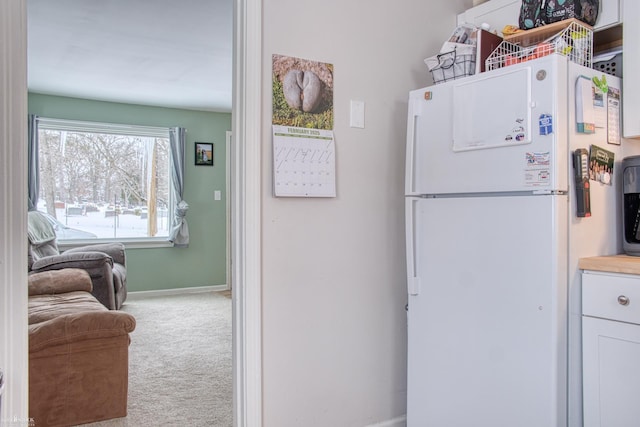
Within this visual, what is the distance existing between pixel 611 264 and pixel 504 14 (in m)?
1.20

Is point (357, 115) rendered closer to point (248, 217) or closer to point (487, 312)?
point (248, 217)

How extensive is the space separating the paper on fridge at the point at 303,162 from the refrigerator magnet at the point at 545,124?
793 millimetres

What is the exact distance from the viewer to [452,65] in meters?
1.97

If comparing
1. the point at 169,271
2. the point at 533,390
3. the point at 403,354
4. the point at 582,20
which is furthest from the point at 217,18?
the point at 169,271

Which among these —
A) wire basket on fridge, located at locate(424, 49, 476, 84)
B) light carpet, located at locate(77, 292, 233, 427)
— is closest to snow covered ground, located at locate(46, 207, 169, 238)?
light carpet, located at locate(77, 292, 233, 427)

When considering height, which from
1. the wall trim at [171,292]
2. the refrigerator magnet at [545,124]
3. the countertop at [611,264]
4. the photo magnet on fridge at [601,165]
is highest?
the refrigerator magnet at [545,124]

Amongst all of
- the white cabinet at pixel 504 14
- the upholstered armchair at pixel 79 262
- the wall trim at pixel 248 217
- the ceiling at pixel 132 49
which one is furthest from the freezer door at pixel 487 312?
the upholstered armchair at pixel 79 262

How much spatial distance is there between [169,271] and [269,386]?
14.1ft

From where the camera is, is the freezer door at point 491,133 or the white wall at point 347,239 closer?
the freezer door at point 491,133

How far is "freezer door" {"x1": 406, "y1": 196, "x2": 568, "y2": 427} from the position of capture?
1.59 metres

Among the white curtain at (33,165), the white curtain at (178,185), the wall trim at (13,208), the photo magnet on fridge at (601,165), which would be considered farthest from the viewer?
the white curtain at (178,185)

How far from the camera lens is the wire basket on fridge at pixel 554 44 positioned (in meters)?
1.76

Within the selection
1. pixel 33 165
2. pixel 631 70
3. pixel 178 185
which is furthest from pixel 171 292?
pixel 631 70

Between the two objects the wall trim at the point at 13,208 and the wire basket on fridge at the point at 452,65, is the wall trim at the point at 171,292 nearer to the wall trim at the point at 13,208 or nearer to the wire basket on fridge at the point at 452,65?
the wall trim at the point at 13,208
